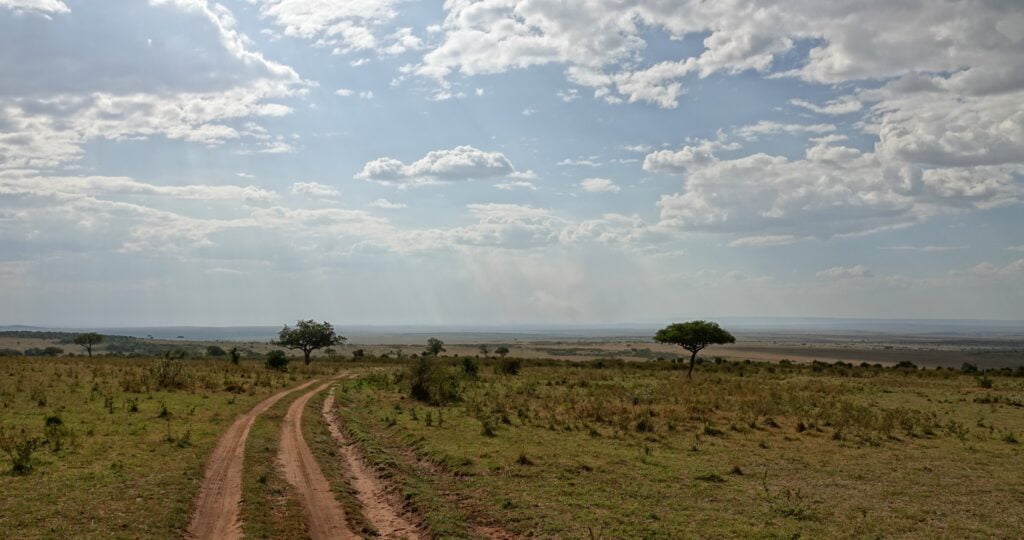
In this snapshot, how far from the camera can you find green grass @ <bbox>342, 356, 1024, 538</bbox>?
1480cm

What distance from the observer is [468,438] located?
25422 millimetres

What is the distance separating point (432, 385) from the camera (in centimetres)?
4044

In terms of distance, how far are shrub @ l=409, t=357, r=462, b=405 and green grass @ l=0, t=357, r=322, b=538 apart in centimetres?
944

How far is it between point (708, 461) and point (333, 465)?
12603 mm

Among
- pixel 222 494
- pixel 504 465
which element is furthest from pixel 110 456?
pixel 504 465

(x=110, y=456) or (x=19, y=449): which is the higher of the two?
(x=19, y=449)

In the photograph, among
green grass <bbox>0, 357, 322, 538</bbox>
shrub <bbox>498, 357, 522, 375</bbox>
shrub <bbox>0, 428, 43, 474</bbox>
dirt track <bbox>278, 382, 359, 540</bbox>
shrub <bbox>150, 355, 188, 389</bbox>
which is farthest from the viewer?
shrub <bbox>498, 357, 522, 375</bbox>

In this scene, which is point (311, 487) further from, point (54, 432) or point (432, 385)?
point (432, 385)

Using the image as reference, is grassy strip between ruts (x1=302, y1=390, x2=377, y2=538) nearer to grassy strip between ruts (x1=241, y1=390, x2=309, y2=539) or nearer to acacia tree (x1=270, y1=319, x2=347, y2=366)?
grassy strip between ruts (x1=241, y1=390, x2=309, y2=539)

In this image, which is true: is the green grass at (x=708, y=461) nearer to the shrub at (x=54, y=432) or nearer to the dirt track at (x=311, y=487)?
the dirt track at (x=311, y=487)

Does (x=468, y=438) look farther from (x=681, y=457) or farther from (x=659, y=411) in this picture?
(x=659, y=411)

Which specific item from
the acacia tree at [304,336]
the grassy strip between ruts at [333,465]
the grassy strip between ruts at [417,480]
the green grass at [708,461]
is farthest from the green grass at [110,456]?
the acacia tree at [304,336]

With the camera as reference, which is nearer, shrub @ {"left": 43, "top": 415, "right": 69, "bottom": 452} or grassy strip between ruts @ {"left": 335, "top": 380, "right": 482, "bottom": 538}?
grassy strip between ruts @ {"left": 335, "top": 380, "right": 482, "bottom": 538}

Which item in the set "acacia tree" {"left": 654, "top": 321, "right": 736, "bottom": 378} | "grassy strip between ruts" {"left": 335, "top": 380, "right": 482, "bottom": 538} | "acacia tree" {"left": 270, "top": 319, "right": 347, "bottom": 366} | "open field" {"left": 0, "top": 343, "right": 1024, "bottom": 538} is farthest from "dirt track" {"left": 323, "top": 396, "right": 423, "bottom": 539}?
"acacia tree" {"left": 270, "top": 319, "right": 347, "bottom": 366}
